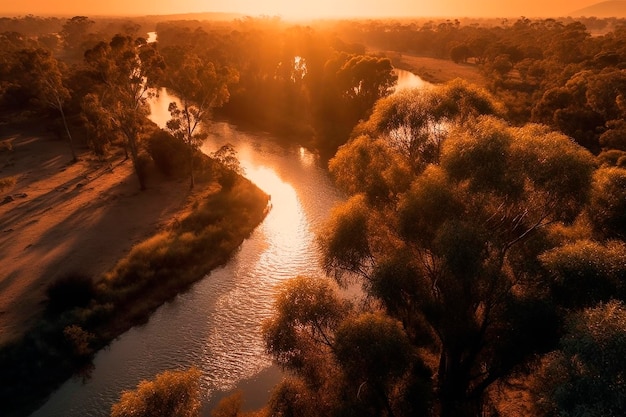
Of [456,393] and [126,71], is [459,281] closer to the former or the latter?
[456,393]

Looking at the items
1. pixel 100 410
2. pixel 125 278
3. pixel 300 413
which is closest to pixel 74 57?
pixel 125 278

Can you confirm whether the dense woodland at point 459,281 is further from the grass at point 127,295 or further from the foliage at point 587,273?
the grass at point 127,295

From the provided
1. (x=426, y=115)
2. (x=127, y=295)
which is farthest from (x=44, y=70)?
(x=426, y=115)

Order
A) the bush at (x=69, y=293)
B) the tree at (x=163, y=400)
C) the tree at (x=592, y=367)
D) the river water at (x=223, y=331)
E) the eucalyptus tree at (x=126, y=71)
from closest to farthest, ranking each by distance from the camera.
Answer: the tree at (x=592, y=367) < the tree at (x=163, y=400) < the river water at (x=223, y=331) < the bush at (x=69, y=293) < the eucalyptus tree at (x=126, y=71)

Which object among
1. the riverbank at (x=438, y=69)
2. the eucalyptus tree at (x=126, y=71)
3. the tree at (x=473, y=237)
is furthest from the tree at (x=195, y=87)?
the riverbank at (x=438, y=69)

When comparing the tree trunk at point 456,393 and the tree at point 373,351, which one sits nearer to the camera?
the tree at point 373,351

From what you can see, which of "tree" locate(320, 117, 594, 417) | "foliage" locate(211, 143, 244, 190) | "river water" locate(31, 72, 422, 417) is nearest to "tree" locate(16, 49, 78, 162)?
"foliage" locate(211, 143, 244, 190)

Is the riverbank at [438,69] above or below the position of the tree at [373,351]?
below

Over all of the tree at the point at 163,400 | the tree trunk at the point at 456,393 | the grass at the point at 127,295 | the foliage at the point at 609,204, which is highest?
the foliage at the point at 609,204
